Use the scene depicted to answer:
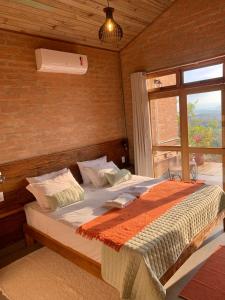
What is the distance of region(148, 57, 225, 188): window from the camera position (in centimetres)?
363

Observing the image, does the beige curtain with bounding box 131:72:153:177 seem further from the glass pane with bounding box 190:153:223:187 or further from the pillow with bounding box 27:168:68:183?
the pillow with bounding box 27:168:68:183

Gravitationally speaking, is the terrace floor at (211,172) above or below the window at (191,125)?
below

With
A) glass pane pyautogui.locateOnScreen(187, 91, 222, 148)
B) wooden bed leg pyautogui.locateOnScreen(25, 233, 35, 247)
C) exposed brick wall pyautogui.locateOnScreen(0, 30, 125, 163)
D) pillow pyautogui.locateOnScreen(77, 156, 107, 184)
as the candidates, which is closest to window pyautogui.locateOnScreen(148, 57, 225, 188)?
glass pane pyautogui.locateOnScreen(187, 91, 222, 148)

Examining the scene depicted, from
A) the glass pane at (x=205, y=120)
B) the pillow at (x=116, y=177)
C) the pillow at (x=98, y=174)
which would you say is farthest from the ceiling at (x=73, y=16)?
the pillow at (x=116, y=177)

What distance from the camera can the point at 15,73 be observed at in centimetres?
309

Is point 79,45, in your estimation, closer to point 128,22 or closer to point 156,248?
point 128,22

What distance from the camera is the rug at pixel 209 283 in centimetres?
210

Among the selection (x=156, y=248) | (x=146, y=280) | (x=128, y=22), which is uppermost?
(x=128, y=22)

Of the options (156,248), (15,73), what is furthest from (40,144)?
(156,248)

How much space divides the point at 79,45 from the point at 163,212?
2.80 meters

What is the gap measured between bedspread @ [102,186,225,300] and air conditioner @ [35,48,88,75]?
7.74 ft

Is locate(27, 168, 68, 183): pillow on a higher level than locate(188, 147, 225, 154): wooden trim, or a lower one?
lower

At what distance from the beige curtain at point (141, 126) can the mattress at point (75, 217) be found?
3.20 ft

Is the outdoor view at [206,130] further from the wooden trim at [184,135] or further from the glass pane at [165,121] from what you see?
the glass pane at [165,121]
